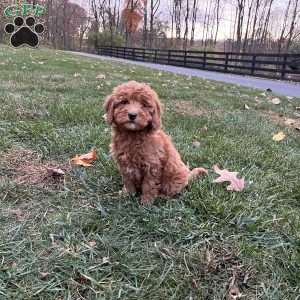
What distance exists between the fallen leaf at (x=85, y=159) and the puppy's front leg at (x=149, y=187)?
37.8 inches

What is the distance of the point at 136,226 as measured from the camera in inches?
116

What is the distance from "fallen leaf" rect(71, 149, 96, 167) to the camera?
3990mm

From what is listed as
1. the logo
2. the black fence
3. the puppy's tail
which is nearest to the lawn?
the puppy's tail

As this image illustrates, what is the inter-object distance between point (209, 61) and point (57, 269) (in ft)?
90.5

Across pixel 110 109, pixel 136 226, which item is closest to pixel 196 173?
pixel 136 226

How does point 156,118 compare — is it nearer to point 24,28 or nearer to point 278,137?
point 278,137

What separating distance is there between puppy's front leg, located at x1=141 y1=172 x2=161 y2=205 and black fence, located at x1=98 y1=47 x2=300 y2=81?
1696 centimetres

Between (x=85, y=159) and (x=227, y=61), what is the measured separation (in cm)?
2235

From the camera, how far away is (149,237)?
283cm

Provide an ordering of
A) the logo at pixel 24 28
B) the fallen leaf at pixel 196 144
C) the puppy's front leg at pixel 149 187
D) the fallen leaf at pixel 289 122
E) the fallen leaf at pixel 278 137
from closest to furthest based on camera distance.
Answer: the puppy's front leg at pixel 149 187
the fallen leaf at pixel 196 144
the fallen leaf at pixel 278 137
the fallen leaf at pixel 289 122
the logo at pixel 24 28

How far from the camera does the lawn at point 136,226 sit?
236 centimetres

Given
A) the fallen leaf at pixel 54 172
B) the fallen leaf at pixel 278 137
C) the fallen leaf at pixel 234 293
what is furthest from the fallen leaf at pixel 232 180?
the fallen leaf at pixel 278 137

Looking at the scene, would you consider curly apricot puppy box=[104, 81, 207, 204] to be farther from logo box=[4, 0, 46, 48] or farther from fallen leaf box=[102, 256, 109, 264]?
logo box=[4, 0, 46, 48]

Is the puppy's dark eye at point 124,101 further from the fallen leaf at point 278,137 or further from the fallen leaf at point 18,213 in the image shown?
the fallen leaf at point 278,137
